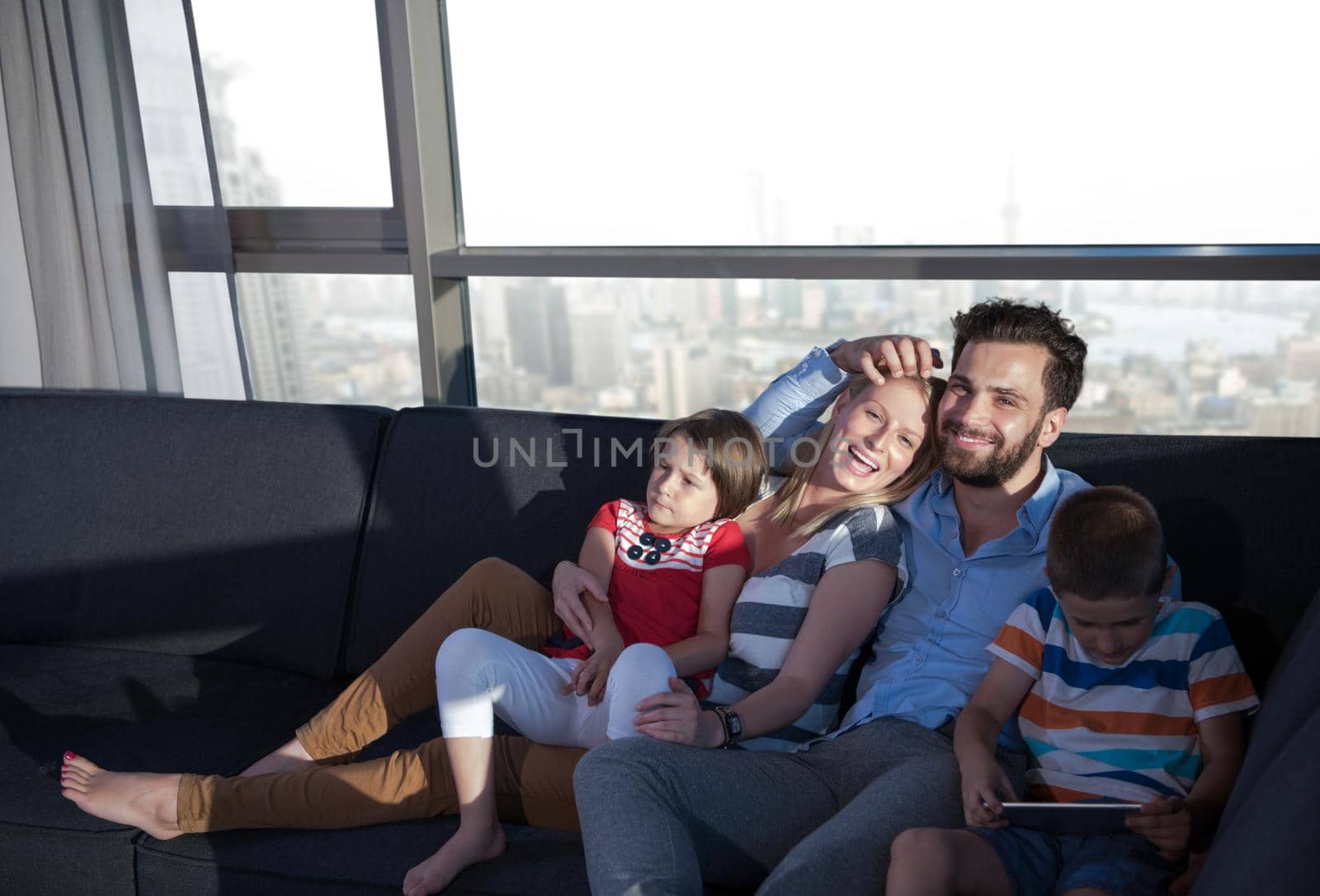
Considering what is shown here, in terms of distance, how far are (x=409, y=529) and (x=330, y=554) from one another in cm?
19

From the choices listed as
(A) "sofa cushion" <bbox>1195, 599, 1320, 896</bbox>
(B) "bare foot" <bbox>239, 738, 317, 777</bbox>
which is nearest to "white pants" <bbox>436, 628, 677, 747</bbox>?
(B) "bare foot" <bbox>239, 738, 317, 777</bbox>

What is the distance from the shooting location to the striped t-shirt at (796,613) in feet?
5.64

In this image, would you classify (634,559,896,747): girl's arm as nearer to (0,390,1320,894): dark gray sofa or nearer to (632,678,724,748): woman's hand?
(632,678,724,748): woman's hand

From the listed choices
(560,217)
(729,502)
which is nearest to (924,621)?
(729,502)

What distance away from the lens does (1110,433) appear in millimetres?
1870

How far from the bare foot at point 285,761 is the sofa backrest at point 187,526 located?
0.37 meters

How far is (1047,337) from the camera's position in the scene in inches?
67.6

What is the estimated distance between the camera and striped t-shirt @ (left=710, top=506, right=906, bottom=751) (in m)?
1.72

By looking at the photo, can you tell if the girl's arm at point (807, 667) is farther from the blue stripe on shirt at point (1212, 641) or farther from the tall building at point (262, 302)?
the tall building at point (262, 302)

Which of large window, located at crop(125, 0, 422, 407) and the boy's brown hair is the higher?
large window, located at crop(125, 0, 422, 407)

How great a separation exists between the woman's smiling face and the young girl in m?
0.18

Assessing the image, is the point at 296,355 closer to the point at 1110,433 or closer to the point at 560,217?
the point at 560,217

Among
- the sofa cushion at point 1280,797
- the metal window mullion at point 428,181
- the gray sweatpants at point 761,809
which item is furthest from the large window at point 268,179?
the sofa cushion at point 1280,797

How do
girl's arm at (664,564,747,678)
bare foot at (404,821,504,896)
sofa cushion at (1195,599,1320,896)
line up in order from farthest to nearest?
girl's arm at (664,564,747,678) < bare foot at (404,821,504,896) < sofa cushion at (1195,599,1320,896)
